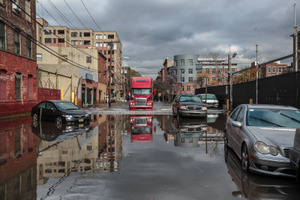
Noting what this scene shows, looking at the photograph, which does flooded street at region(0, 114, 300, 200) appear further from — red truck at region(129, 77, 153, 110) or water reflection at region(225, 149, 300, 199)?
red truck at region(129, 77, 153, 110)

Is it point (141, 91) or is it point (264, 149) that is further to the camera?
point (141, 91)

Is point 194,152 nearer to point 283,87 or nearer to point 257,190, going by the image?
point 257,190

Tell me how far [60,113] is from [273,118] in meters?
11.7

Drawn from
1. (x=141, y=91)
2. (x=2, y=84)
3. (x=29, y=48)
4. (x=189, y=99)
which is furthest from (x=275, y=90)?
(x=29, y=48)

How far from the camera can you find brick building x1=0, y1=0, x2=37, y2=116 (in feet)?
67.2

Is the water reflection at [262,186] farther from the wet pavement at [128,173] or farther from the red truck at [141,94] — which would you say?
the red truck at [141,94]

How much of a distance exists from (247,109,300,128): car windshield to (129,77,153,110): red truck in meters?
21.9

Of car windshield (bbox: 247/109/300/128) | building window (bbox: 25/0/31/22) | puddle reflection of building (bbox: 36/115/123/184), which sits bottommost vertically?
puddle reflection of building (bbox: 36/115/123/184)

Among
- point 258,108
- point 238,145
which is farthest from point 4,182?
point 258,108

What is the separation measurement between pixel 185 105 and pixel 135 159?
11.4 metres

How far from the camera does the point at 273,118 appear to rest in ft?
22.4

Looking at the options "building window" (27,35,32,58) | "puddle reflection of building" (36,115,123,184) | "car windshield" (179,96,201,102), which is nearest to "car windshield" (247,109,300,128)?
"puddle reflection of building" (36,115,123,184)

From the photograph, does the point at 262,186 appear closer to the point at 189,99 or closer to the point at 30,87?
the point at 189,99

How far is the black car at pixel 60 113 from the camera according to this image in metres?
15.1
